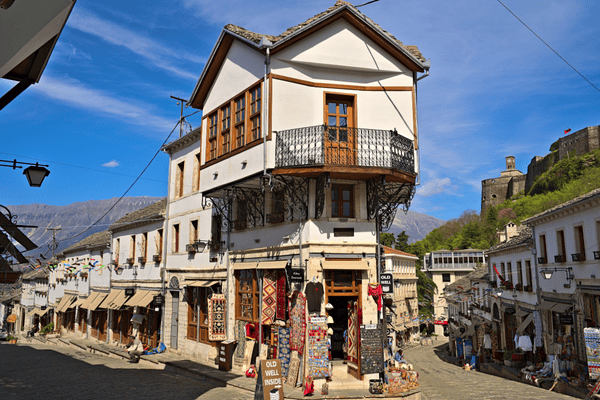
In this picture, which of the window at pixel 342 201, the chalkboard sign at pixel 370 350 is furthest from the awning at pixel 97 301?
the chalkboard sign at pixel 370 350

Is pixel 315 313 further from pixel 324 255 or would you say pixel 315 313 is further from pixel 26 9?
pixel 26 9

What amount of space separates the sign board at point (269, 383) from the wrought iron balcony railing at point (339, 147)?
21.1 ft

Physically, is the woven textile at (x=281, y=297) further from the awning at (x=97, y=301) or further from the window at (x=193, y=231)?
the awning at (x=97, y=301)

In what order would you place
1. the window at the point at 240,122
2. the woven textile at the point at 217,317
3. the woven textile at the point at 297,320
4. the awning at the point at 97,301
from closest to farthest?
the woven textile at the point at 297,320, the window at the point at 240,122, the woven textile at the point at 217,317, the awning at the point at 97,301

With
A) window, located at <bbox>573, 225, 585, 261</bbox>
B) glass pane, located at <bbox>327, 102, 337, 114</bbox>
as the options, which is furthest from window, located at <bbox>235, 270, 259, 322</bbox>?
window, located at <bbox>573, 225, 585, 261</bbox>

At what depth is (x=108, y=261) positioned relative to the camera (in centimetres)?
3447

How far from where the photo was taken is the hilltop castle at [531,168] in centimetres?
7875

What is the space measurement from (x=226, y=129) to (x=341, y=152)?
18.3 ft

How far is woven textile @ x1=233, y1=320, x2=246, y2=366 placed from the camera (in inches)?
754

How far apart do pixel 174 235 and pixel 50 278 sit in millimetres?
31097

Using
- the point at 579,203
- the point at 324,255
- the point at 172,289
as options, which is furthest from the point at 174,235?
the point at 579,203

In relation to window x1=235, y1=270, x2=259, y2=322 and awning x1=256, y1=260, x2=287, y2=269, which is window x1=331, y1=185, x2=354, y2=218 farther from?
window x1=235, y1=270, x2=259, y2=322

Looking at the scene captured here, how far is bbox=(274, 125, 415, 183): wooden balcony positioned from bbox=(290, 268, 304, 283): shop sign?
3.25 meters

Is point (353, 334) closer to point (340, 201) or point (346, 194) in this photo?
point (340, 201)
